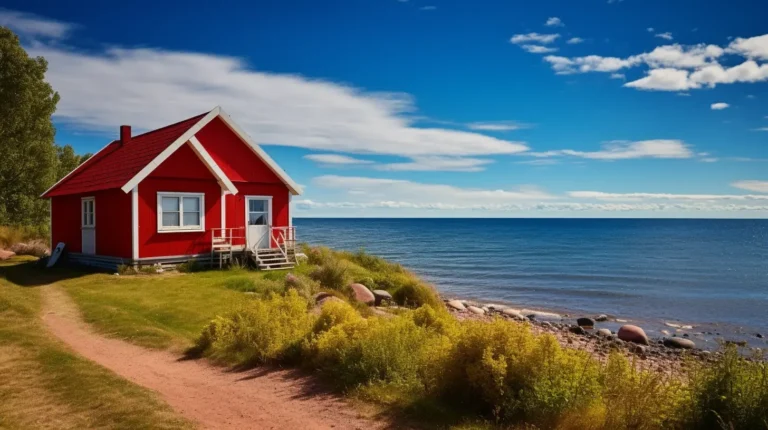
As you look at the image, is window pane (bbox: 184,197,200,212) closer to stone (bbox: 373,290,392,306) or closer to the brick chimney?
the brick chimney

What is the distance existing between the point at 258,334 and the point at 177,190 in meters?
14.5

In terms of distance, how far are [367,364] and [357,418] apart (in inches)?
59.0

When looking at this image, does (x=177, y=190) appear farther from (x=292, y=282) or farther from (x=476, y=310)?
(x=476, y=310)

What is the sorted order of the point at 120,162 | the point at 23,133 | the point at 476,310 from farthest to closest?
the point at 23,133 < the point at 476,310 < the point at 120,162

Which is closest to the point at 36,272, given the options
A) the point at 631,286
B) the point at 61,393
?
the point at 61,393

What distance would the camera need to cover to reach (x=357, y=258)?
3056 centimetres

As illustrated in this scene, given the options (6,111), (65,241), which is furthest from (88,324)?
(6,111)

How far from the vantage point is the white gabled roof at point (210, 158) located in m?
21.9

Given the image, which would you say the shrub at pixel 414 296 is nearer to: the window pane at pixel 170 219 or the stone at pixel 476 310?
the stone at pixel 476 310

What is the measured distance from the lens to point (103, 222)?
23.7 metres

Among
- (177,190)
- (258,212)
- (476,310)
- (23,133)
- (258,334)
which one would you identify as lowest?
(476,310)

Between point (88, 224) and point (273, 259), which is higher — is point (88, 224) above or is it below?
above

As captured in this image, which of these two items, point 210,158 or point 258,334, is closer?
point 258,334

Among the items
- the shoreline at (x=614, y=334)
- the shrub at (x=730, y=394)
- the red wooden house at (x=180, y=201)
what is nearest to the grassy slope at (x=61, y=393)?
the shrub at (x=730, y=394)
